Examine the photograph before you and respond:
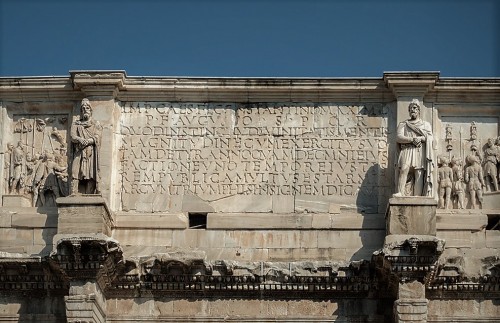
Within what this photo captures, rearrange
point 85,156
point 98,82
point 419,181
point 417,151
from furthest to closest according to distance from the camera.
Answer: point 98,82, point 85,156, point 417,151, point 419,181

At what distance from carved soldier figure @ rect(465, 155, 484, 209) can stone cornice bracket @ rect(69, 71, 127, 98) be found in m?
6.29

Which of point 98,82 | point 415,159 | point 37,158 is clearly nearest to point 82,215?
point 37,158

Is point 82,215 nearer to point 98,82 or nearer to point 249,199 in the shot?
point 98,82

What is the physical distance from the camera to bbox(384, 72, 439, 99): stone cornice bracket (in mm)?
31859

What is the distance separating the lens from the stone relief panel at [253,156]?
3180cm

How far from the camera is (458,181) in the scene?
31.8 m

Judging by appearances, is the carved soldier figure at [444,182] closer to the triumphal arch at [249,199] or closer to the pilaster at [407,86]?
the triumphal arch at [249,199]

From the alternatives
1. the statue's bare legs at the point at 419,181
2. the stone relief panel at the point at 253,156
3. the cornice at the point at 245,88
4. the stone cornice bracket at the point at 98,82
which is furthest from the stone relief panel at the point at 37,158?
the statue's bare legs at the point at 419,181

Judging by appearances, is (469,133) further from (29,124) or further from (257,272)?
(29,124)

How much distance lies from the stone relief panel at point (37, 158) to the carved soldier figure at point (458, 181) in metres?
6.81

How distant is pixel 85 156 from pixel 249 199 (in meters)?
2.95

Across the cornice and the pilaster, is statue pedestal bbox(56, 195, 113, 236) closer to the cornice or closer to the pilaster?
the cornice

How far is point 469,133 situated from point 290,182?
10.8 ft

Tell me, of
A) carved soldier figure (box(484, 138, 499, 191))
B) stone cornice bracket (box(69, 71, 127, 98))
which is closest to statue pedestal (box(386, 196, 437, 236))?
carved soldier figure (box(484, 138, 499, 191))
